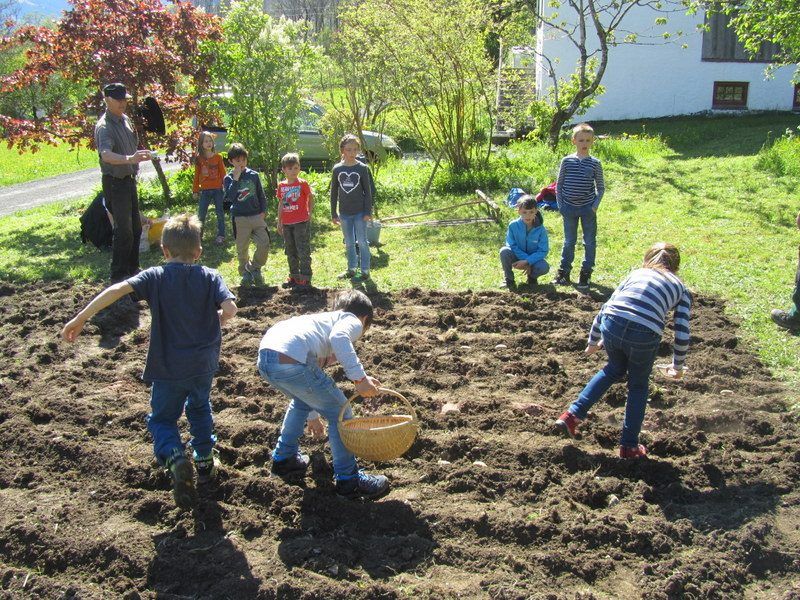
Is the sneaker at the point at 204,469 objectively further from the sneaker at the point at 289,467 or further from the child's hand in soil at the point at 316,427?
A: the child's hand in soil at the point at 316,427

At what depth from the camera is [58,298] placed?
901 centimetres

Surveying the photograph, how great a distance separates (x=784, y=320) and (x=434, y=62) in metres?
8.40

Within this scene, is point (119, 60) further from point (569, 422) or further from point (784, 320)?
point (784, 320)

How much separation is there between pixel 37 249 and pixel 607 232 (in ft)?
28.6

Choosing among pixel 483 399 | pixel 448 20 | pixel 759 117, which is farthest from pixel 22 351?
pixel 759 117

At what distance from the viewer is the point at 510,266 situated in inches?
343

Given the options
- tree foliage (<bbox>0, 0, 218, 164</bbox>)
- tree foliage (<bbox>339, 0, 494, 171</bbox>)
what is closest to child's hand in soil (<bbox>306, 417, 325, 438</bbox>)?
tree foliage (<bbox>0, 0, 218, 164</bbox>)

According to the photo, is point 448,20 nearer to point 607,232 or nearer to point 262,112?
point 262,112

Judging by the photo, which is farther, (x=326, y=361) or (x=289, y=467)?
(x=289, y=467)

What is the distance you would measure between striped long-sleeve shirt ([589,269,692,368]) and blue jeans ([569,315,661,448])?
0.19 feet

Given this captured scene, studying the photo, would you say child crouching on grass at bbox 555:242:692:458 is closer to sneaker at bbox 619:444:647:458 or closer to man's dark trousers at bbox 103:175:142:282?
sneaker at bbox 619:444:647:458

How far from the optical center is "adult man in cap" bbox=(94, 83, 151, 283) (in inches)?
329

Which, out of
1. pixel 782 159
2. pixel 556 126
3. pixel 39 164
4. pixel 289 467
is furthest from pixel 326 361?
pixel 39 164

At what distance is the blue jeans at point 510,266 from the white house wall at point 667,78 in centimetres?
1666
